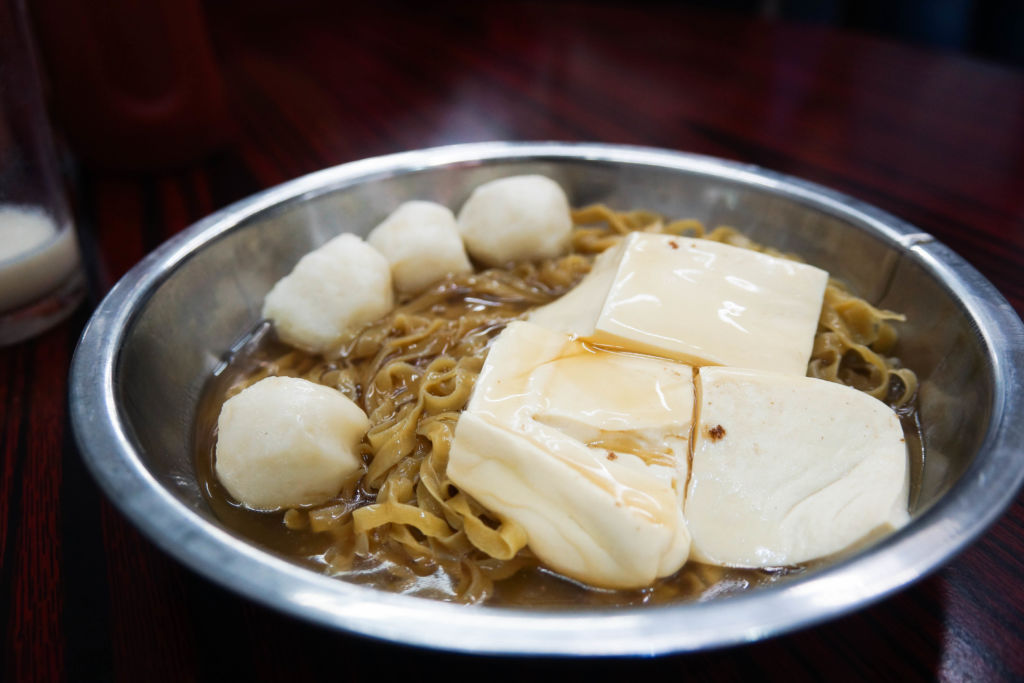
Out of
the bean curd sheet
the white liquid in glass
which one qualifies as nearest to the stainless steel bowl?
the bean curd sheet

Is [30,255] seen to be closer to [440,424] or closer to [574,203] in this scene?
[440,424]

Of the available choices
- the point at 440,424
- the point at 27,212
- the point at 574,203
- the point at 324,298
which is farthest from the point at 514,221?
the point at 27,212

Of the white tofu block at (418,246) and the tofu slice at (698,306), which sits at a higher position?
the tofu slice at (698,306)

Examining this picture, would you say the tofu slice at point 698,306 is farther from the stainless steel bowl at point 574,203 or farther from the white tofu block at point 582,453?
the stainless steel bowl at point 574,203

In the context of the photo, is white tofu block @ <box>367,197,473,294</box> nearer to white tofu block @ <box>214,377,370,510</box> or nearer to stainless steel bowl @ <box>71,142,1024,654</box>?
stainless steel bowl @ <box>71,142,1024,654</box>

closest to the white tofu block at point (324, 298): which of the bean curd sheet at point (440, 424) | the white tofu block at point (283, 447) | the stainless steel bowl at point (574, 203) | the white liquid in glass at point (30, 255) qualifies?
the bean curd sheet at point (440, 424)
